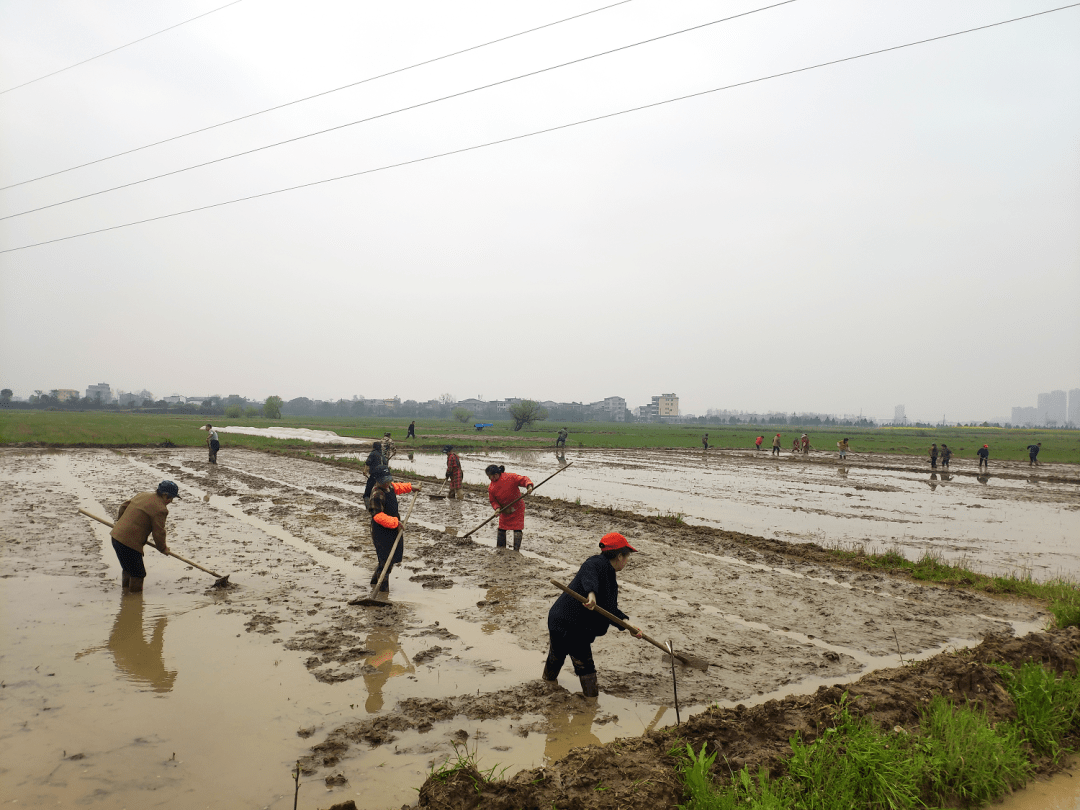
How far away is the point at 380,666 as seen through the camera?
573 cm

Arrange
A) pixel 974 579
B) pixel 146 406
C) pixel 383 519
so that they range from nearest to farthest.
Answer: pixel 383 519 → pixel 974 579 → pixel 146 406

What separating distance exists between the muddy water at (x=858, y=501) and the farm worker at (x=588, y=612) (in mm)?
9177

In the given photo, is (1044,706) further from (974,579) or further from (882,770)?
(974,579)

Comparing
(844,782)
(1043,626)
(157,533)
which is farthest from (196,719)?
(1043,626)

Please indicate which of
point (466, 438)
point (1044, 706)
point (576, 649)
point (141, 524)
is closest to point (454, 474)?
point (141, 524)

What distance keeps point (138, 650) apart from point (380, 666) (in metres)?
2.65

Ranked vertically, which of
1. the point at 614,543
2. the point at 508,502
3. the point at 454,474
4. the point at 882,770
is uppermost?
the point at 614,543

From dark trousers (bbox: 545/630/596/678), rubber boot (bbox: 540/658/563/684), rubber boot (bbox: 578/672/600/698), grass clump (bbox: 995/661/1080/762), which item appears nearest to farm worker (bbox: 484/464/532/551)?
rubber boot (bbox: 540/658/563/684)

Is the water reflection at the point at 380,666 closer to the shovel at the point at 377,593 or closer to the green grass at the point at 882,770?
the shovel at the point at 377,593

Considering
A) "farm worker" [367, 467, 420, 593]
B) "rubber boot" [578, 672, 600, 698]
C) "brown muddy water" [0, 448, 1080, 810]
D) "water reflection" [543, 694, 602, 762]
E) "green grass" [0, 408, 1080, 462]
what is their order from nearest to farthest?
1. "brown muddy water" [0, 448, 1080, 810]
2. "water reflection" [543, 694, 602, 762]
3. "rubber boot" [578, 672, 600, 698]
4. "farm worker" [367, 467, 420, 593]
5. "green grass" [0, 408, 1080, 462]

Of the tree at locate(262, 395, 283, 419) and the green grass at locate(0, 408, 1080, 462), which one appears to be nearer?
the green grass at locate(0, 408, 1080, 462)

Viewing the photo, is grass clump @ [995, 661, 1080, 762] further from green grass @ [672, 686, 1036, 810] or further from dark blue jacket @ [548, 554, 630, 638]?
dark blue jacket @ [548, 554, 630, 638]

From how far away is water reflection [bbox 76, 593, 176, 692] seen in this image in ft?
17.6

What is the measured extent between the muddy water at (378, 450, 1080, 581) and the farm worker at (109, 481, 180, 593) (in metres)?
11.5
